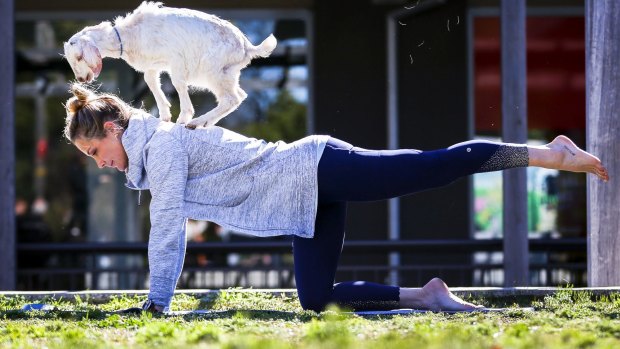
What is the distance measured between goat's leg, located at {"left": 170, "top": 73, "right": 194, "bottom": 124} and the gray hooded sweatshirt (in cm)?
32

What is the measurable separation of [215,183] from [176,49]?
2.21 feet

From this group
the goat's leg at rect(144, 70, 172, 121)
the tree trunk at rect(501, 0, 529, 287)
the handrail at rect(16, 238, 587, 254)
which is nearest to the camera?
the goat's leg at rect(144, 70, 172, 121)

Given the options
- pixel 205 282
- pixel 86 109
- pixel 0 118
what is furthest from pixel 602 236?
pixel 0 118

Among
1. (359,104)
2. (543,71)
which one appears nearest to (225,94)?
(359,104)

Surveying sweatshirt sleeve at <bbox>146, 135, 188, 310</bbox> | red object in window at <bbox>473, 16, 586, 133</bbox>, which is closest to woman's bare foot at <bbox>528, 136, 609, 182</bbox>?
sweatshirt sleeve at <bbox>146, 135, 188, 310</bbox>

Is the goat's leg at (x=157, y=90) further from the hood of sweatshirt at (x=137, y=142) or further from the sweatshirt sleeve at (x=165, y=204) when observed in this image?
the sweatshirt sleeve at (x=165, y=204)

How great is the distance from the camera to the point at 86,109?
4.29 m

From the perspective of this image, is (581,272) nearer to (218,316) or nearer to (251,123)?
(251,123)

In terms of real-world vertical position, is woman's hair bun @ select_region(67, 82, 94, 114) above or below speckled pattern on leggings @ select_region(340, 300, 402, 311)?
above

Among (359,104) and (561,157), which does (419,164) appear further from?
(359,104)

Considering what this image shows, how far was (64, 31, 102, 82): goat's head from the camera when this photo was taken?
4426 mm

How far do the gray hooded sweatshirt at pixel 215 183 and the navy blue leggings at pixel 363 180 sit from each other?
0.11 metres

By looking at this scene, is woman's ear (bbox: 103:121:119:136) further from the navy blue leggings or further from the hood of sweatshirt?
the navy blue leggings

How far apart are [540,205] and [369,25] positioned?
8.12 feet
